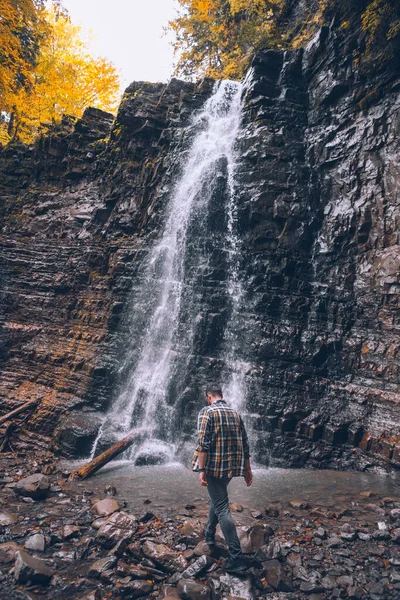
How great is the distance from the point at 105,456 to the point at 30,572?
4524 millimetres

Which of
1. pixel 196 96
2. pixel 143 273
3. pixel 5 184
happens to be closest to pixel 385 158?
pixel 143 273

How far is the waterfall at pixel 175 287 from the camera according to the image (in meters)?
10.8

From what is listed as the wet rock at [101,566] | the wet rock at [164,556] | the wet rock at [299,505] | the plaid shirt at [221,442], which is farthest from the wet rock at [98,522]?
the wet rock at [299,505]

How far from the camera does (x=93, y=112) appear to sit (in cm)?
1973

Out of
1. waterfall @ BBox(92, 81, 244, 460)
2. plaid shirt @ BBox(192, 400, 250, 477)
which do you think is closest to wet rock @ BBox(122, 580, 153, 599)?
plaid shirt @ BBox(192, 400, 250, 477)

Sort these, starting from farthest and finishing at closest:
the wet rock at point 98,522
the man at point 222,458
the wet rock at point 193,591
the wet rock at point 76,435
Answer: the wet rock at point 76,435 → the wet rock at point 98,522 → the man at point 222,458 → the wet rock at point 193,591

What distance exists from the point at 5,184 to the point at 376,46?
17.0 metres

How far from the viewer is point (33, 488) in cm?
690

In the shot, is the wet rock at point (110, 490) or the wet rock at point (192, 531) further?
the wet rock at point (110, 490)

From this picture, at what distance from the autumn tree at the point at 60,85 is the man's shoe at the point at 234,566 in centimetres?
2153

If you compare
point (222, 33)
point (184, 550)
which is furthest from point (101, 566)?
point (222, 33)

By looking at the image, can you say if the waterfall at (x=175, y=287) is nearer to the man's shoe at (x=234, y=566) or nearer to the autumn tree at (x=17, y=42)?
the man's shoe at (x=234, y=566)

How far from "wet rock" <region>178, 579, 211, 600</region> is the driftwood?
4.83m

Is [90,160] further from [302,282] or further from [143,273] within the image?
[302,282]
